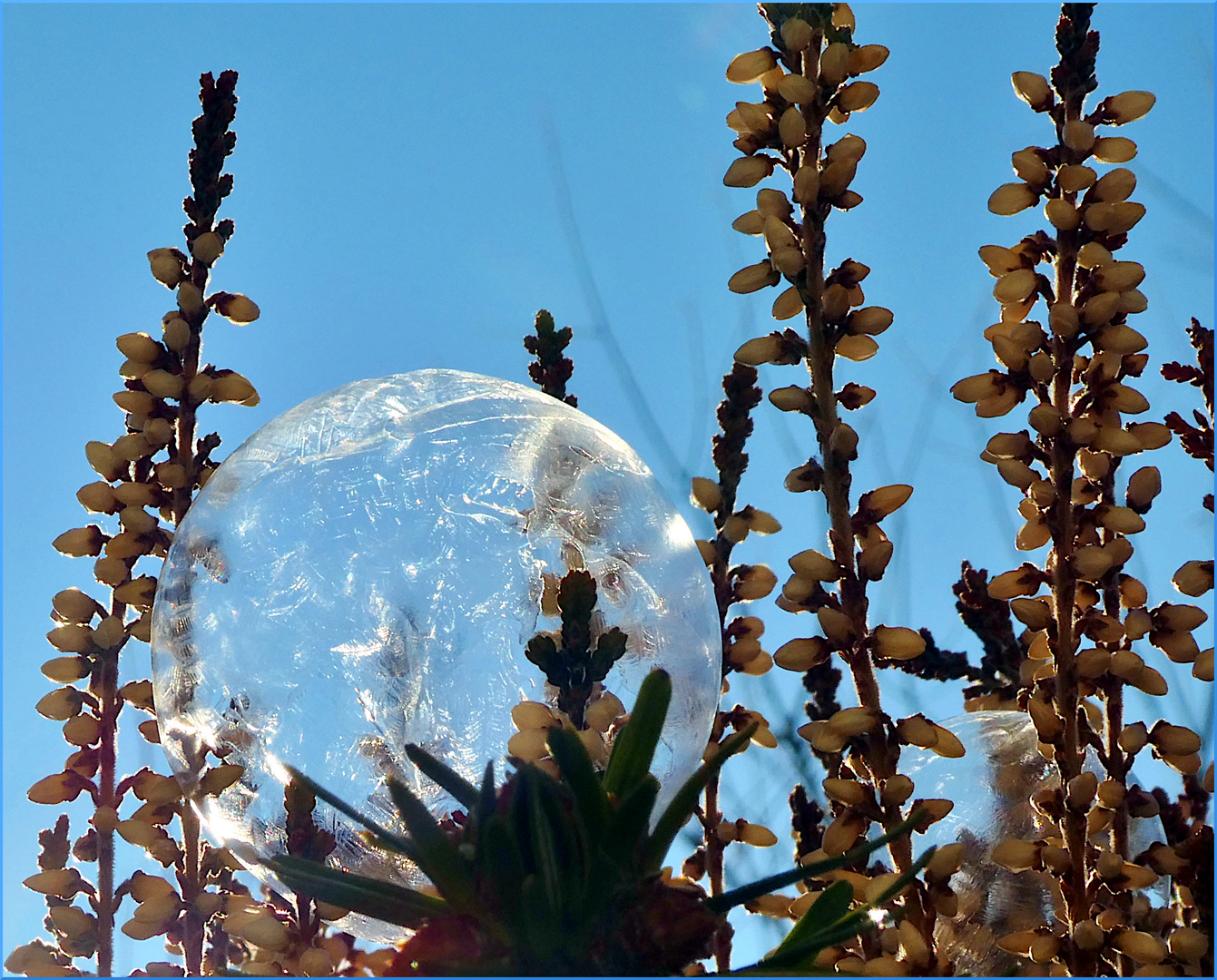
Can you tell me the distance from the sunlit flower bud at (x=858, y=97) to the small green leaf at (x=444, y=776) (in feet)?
2.51

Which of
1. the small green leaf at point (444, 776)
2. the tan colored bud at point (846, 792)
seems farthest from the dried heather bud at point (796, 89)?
the small green leaf at point (444, 776)

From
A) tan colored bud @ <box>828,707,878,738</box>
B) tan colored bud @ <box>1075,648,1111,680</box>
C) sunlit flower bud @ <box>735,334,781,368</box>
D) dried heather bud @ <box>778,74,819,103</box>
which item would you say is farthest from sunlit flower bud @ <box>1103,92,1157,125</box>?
tan colored bud @ <box>828,707,878,738</box>

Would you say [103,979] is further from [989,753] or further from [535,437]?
[989,753]

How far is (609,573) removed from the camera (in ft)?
3.04

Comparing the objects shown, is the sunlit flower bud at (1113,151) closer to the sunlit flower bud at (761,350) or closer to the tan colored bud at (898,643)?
the sunlit flower bud at (761,350)

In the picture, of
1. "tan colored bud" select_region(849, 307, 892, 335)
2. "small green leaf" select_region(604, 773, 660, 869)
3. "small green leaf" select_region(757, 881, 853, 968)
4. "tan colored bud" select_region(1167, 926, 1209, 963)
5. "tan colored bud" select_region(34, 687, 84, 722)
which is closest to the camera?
"small green leaf" select_region(604, 773, 660, 869)

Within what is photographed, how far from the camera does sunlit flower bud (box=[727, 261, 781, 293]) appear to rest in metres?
1.14

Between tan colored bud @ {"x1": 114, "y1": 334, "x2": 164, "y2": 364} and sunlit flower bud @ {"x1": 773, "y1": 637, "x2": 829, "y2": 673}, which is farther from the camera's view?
tan colored bud @ {"x1": 114, "y1": 334, "x2": 164, "y2": 364}

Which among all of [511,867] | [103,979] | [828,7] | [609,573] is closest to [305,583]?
[609,573]

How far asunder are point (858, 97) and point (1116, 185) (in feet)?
0.82

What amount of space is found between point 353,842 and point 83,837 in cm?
47

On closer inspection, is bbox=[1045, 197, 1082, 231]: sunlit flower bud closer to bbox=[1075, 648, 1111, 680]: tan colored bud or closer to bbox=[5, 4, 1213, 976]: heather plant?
bbox=[5, 4, 1213, 976]: heather plant

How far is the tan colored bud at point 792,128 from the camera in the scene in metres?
1.11

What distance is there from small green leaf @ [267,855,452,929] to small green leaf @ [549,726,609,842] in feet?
0.36
